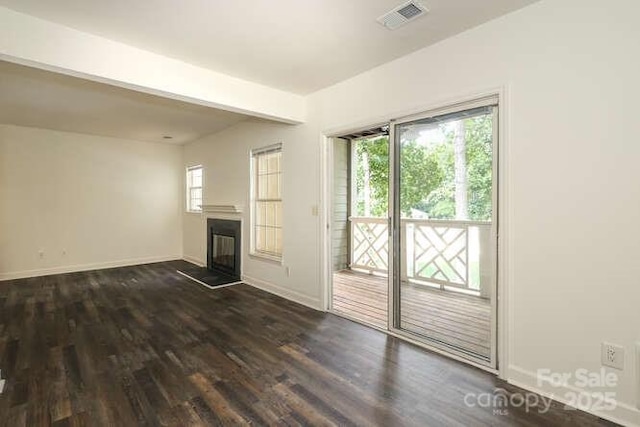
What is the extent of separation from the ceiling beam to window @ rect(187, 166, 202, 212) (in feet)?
12.0

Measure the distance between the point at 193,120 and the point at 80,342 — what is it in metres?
Answer: 3.33

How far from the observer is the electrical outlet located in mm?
1748

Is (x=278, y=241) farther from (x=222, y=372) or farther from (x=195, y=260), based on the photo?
(x=195, y=260)

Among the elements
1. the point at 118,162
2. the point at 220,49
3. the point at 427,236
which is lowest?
the point at 427,236

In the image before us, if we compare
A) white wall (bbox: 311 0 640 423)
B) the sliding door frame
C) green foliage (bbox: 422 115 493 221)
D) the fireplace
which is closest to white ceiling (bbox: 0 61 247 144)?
the fireplace

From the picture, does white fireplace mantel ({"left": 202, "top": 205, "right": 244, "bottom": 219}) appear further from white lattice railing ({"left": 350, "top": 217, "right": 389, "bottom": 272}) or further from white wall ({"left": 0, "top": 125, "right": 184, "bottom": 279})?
white lattice railing ({"left": 350, "top": 217, "right": 389, "bottom": 272})

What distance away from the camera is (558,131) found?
76.6 inches

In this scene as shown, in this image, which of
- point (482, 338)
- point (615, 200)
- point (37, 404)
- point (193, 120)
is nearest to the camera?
point (615, 200)

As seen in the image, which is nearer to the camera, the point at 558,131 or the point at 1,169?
the point at 558,131

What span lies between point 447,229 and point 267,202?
2.75 metres

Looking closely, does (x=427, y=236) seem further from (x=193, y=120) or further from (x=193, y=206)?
(x=193, y=206)

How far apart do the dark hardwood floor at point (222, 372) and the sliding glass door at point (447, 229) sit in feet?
1.20

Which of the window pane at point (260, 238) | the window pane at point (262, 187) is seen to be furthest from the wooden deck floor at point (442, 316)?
the window pane at point (262, 187)

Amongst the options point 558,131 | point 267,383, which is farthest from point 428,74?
point 267,383
